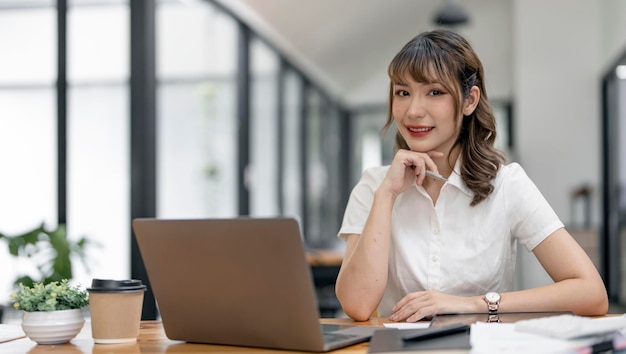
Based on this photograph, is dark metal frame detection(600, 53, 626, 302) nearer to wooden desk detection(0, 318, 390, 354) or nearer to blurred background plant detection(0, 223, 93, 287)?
blurred background plant detection(0, 223, 93, 287)

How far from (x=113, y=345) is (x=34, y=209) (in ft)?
8.08

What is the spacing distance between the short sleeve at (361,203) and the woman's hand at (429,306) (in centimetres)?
36

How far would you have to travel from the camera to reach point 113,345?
149 centimetres

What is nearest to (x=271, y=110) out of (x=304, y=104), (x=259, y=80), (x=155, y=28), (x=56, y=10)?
(x=259, y=80)

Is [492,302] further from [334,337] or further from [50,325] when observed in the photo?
[50,325]

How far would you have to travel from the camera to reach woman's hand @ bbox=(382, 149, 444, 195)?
1863mm

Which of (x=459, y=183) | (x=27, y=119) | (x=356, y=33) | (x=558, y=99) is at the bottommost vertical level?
(x=459, y=183)

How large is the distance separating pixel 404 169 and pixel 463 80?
0.87 feet

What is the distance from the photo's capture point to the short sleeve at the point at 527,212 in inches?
73.9

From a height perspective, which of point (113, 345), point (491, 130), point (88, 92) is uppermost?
point (88, 92)

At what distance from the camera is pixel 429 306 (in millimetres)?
1667

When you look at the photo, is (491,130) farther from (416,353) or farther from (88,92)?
(88,92)

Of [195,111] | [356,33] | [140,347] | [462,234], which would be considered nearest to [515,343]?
[140,347]

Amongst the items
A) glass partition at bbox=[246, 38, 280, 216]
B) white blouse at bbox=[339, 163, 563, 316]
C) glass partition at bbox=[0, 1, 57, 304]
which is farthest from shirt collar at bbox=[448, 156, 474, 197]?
glass partition at bbox=[246, 38, 280, 216]
